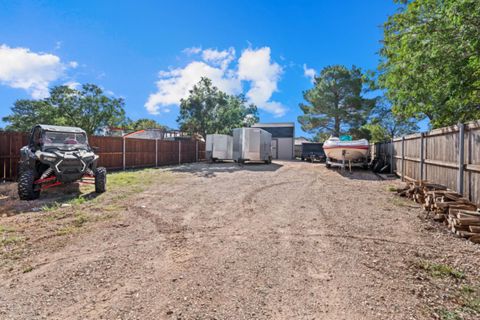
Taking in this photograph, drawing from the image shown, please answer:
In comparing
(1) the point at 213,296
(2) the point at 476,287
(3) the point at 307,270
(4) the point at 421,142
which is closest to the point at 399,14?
(4) the point at 421,142

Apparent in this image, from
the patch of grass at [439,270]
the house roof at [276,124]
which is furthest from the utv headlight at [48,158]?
the house roof at [276,124]

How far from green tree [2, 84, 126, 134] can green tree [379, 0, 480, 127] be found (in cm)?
2504

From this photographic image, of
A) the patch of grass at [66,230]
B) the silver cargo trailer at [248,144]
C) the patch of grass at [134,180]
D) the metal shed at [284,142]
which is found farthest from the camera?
the metal shed at [284,142]

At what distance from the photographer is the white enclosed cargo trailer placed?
19078 mm

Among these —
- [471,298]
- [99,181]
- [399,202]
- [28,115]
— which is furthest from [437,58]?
[28,115]

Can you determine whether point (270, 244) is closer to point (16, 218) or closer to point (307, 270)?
point (307, 270)

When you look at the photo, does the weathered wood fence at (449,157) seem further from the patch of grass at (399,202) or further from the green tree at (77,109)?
the green tree at (77,109)

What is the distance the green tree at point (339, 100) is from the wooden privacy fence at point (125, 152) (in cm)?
1501

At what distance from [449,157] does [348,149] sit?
699cm

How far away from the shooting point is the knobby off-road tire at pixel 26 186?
5938 millimetres

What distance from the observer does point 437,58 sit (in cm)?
593

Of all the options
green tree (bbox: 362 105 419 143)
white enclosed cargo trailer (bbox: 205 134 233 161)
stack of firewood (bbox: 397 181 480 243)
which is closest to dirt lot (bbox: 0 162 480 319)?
stack of firewood (bbox: 397 181 480 243)

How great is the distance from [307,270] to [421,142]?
6985 millimetres

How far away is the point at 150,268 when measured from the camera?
2830 mm
